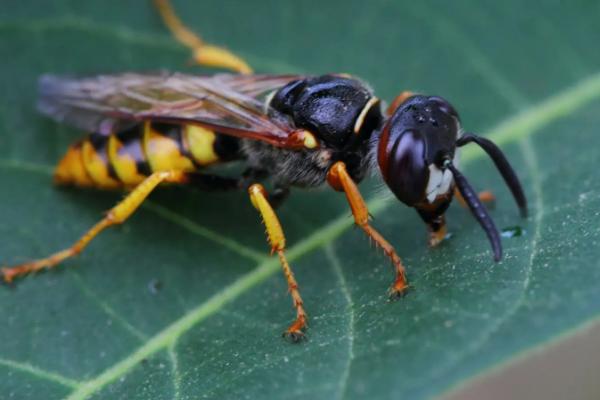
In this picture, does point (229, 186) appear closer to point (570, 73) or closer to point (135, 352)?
point (135, 352)

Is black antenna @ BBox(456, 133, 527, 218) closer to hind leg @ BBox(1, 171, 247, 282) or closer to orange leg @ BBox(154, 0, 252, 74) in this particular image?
hind leg @ BBox(1, 171, 247, 282)

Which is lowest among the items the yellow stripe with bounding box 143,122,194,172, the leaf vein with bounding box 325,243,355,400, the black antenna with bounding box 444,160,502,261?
the leaf vein with bounding box 325,243,355,400

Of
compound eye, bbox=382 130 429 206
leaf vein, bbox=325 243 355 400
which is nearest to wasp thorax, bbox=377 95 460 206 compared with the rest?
compound eye, bbox=382 130 429 206

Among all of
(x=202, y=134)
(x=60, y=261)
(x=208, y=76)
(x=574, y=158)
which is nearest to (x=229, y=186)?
(x=202, y=134)

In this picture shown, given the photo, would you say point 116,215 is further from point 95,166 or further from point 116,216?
point 95,166

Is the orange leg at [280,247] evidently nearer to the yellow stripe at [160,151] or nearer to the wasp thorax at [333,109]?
the wasp thorax at [333,109]

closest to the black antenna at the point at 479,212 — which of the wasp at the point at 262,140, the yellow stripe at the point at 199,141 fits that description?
the wasp at the point at 262,140
